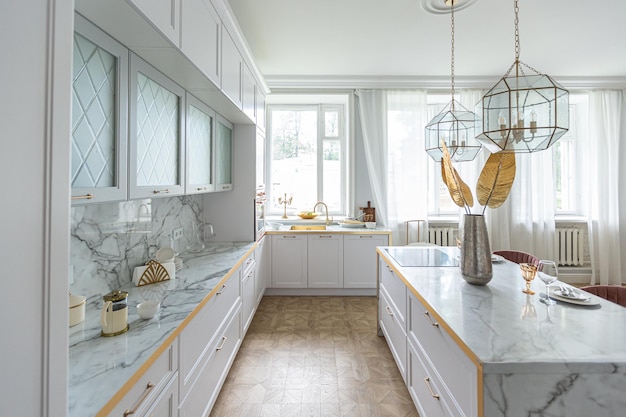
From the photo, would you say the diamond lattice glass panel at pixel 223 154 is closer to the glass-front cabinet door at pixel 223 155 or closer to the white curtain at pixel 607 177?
the glass-front cabinet door at pixel 223 155

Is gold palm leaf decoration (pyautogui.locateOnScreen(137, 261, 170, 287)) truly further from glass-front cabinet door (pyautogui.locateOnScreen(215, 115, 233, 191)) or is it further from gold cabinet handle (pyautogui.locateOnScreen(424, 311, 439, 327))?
gold cabinet handle (pyautogui.locateOnScreen(424, 311, 439, 327))

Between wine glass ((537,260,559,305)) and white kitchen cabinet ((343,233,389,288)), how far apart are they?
7.76 ft

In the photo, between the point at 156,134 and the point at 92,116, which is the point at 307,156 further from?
the point at 92,116

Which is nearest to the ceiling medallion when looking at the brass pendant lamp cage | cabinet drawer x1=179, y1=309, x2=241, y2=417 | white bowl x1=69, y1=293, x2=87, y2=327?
the brass pendant lamp cage

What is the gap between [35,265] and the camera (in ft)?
1.76

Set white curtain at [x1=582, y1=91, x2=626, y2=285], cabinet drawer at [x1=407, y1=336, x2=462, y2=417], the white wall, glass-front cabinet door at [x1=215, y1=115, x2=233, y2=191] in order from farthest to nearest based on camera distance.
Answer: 1. white curtain at [x1=582, y1=91, x2=626, y2=285]
2. glass-front cabinet door at [x1=215, y1=115, x2=233, y2=191]
3. cabinet drawer at [x1=407, y1=336, x2=462, y2=417]
4. the white wall

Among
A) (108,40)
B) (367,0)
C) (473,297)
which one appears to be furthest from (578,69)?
(108,40)

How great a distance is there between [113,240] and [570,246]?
556cm

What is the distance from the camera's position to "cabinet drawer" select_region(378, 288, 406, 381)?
1985 millimetres

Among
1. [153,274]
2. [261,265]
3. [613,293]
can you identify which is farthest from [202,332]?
[613,293]

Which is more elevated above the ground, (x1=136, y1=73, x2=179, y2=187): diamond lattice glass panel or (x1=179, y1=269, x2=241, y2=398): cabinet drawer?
(x1=136, y1=73, x2=179, y2=187): diamond lattice glass panel

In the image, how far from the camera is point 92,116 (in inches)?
46.1

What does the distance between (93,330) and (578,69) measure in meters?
5.62

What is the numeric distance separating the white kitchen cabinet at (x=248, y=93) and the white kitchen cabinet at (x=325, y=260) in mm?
1677
